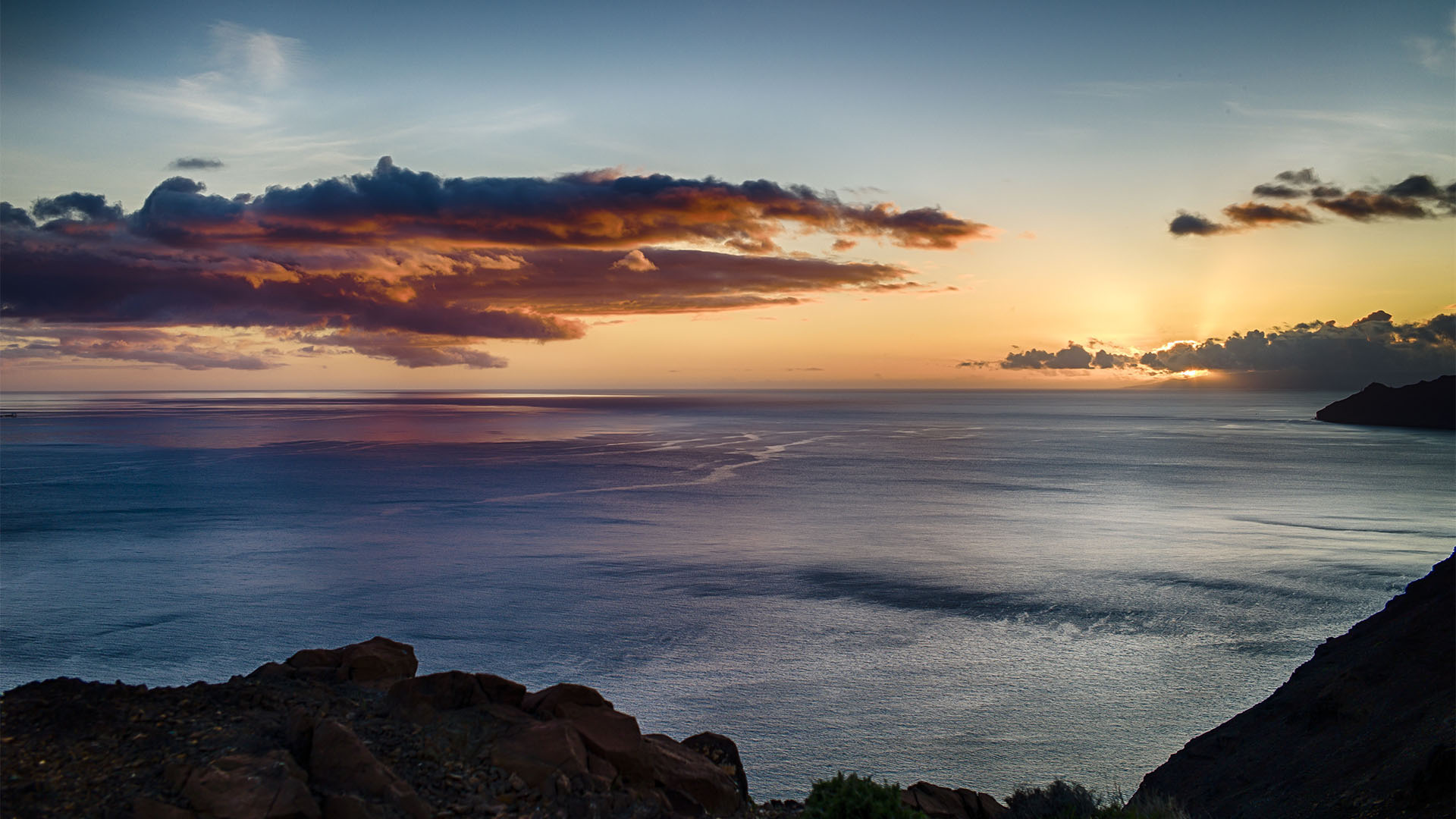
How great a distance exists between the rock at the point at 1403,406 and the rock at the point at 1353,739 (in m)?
112

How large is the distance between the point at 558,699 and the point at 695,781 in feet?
5.53

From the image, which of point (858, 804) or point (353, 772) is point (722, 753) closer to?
point (858, 804)

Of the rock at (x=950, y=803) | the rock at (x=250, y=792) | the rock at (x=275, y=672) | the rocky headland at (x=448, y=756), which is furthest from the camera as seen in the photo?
the rock at (x=275, y=672)

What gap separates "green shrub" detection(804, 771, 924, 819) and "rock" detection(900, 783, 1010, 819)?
1067mm

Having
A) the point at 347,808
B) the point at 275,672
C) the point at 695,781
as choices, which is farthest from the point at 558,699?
the point at 275,672

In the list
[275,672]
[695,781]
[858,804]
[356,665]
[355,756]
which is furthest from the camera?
[356,665]

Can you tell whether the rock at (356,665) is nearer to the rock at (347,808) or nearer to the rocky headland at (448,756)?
the rocky headland at (448,756)

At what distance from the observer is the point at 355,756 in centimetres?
728

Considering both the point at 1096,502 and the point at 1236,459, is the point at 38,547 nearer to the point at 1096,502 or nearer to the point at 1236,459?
the point at 1096,502

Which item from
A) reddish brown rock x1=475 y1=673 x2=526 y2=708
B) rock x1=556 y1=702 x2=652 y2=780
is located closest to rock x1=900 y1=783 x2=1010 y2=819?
rock x1=556 y1=702 x2=652 y2=780

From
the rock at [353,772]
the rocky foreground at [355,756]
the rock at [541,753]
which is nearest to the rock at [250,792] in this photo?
the rocky foreground at [355,756]

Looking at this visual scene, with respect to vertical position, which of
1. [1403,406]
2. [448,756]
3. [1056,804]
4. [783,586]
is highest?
[1403,406]

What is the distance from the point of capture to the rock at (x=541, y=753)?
7.75 meters

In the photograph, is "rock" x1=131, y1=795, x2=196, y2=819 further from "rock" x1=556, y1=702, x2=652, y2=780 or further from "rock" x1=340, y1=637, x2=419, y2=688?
"rock" x1=556, y1=702, x2=652, y2=780
